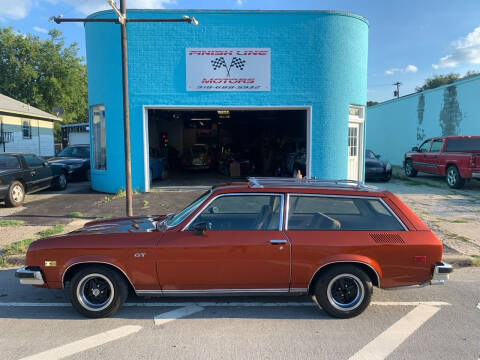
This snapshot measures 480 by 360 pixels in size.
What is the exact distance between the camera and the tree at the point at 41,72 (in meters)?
35.2

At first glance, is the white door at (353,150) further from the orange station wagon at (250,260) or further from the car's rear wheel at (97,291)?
the car's rear wheel at (97,291)

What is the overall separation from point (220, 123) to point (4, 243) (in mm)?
18703

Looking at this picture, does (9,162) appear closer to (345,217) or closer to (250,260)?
(250,260)

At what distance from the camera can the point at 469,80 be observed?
665 inches

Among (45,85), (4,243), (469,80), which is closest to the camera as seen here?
(4,243)

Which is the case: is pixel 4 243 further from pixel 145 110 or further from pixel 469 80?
pixel 469 80

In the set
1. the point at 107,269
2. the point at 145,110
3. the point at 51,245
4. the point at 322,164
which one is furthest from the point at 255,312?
the point at 145,110

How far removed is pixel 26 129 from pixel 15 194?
1518cm

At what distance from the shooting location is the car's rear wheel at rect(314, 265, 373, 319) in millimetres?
3945

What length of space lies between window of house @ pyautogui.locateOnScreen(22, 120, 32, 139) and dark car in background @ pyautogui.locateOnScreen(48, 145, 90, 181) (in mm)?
6546

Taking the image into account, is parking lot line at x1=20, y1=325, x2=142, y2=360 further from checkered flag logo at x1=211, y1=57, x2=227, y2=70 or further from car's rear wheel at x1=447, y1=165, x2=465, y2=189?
car's rear wheel at x1=447, y1=165, x2=465, y2=189

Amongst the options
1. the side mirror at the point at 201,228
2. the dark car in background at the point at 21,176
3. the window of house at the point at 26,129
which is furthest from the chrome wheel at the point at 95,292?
the window of house at the point at 26,129

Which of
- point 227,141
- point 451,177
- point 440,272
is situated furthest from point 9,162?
point 451,177

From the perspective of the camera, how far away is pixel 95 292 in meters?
4.04
